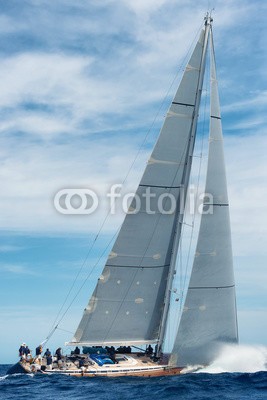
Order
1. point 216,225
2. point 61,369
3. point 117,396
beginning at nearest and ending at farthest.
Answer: point 117,396
point 61,369
point 216,225

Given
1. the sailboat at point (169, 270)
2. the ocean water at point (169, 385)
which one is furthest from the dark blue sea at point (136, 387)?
the sailboat at point (169, 270)

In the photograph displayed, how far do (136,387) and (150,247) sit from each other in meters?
7.16

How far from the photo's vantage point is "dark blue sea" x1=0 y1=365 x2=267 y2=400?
21.1 meters

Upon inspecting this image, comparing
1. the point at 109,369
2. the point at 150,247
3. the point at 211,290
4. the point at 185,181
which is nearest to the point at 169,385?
the point at 109,369

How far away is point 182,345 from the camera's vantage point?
1006 inches

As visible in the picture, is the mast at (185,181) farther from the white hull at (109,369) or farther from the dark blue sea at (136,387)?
the dark blue sea at (136,387)

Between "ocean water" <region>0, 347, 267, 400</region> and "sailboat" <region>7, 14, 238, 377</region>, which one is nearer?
"ocean water" <region>0, 347, 267, 400</region>

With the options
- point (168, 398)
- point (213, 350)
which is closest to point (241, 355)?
point (213, 350)

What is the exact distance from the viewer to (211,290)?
26.3 m

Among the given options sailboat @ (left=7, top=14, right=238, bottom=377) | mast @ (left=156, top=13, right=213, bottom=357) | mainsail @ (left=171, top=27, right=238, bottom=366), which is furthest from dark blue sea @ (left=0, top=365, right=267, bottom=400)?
mast @ (left=156, top=13, right=213, bottom=357)

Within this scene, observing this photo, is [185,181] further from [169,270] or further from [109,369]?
[109,369]

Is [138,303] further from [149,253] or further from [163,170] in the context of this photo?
[163,170]

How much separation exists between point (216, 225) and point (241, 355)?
606cm

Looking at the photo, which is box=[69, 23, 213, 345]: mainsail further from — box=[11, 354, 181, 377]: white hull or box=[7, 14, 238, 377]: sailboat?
box=[11, 354, 181, 377]: white hull
